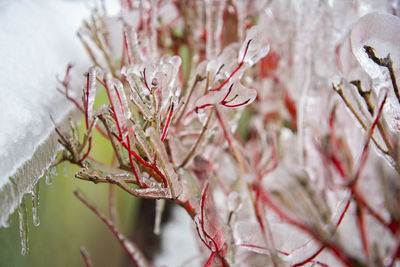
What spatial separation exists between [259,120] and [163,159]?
323 mm

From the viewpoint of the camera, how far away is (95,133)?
0.38m

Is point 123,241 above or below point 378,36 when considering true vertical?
below

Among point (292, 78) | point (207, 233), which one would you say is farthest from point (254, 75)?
point (207, 233)

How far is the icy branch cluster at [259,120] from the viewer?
196 millimetres

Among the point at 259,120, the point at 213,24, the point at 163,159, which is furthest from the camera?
the point at 259,120

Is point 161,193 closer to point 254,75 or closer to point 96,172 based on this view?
point 96,172

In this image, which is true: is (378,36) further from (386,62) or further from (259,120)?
(259,120)

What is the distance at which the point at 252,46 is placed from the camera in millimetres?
214

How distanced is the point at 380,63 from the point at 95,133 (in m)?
0.29

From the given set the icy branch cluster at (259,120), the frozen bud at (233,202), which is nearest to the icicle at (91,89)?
the icy branch cluster at (259,120)

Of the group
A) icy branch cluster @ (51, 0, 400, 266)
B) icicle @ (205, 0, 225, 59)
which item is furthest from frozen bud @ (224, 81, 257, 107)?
icicle @ (205, 0, 225, 59)

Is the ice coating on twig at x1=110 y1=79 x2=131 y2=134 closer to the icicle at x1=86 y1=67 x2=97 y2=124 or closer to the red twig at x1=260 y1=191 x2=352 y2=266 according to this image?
the icicle at x1=86 y1=67 x2=97 y2=124

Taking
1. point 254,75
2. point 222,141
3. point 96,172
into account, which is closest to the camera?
point 96,172

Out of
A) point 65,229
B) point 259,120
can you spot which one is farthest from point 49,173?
point 259,120
